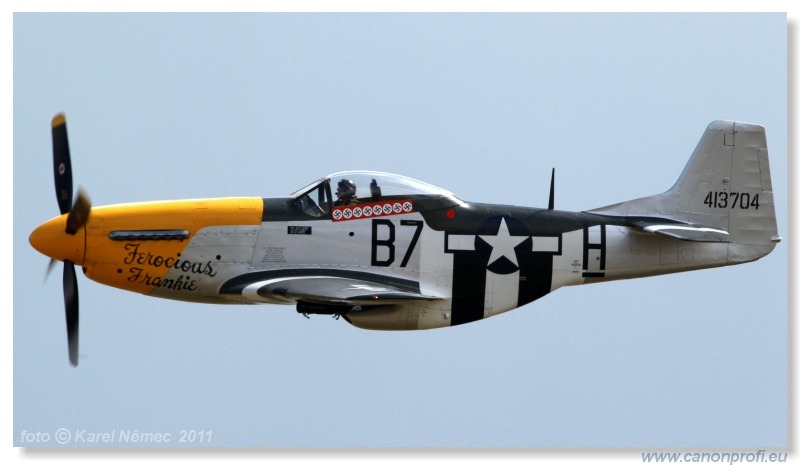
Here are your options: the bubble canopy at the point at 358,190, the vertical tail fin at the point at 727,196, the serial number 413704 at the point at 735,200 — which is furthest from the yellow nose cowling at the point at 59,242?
the serial number 413704 at the point at 735,200

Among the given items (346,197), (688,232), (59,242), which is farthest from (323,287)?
(688,232)

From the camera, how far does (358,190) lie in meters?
17.3

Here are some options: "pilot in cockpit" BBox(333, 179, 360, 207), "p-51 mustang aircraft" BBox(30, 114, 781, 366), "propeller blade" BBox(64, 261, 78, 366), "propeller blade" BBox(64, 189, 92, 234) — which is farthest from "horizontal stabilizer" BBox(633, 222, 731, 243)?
"propeller blade" BBox(64, 261, 78, 366)

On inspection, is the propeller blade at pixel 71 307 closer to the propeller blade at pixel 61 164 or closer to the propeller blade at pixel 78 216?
the propeller blade at pixel 78 216

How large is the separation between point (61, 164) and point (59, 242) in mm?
1100

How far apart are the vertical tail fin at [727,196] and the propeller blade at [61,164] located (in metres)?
6.44

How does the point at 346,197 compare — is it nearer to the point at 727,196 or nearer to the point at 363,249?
the point at 363,249

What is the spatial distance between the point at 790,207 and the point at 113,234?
27.4ft

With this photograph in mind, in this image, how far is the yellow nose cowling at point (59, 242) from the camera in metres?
A: 17.1

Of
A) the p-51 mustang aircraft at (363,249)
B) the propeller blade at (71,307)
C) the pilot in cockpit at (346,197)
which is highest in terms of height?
the pilot in cockpit at (346,197)

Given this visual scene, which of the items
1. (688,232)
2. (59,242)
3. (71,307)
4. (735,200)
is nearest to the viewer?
(59,242)

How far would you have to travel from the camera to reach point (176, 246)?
17188 millimetres

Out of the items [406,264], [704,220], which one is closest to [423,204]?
[406,264]

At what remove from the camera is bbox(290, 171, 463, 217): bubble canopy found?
1736 centimetres
